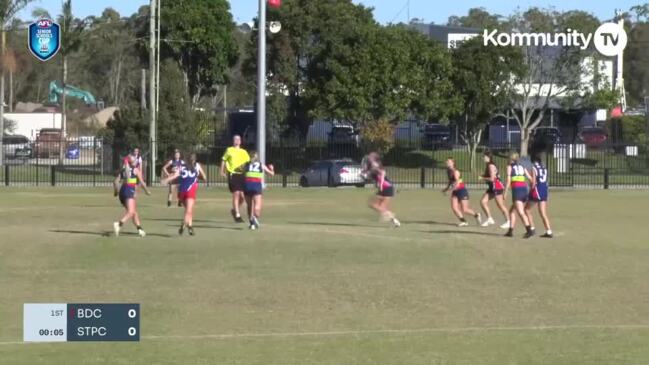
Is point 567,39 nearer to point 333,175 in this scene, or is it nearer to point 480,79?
Answer: point 480,79

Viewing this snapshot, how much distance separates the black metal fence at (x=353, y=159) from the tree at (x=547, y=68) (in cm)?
263

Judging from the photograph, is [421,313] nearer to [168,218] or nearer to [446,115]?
[168,218]

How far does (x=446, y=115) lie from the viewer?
55.3m

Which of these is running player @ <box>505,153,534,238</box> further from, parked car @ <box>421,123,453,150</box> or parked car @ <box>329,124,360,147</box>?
parked car @ <box>421,123,453,150</box>

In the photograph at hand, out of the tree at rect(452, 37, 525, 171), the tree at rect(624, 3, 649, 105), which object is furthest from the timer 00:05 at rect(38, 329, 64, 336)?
the tree at rect(624, 3, 649, 105)

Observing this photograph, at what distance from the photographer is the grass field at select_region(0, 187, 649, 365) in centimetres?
1059

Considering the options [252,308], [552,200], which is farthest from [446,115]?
[252,308]

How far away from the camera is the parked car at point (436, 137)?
62.9 meters

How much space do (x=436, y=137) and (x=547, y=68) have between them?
8.81 m

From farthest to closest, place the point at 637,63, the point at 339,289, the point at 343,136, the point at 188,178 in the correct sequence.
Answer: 1. the point at 637,63
2. the point at 343,136
3. the point at 188,178
4. the point at 339,289

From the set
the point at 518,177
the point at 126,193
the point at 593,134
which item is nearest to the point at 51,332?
the point at 126,193

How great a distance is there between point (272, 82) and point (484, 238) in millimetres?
43665

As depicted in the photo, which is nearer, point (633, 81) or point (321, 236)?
point (321, 236)

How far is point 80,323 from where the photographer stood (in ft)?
30.3
